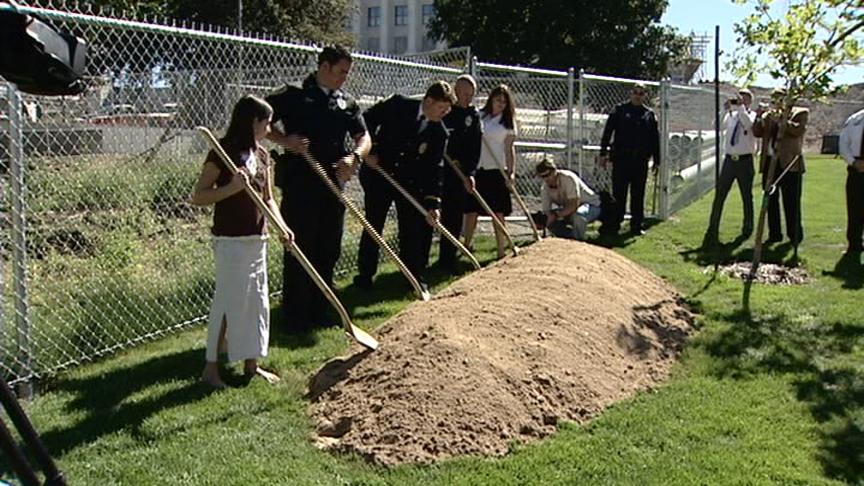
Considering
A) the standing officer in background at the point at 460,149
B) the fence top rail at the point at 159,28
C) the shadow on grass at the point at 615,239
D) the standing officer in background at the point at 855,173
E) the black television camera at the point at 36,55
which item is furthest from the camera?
the shadow on grass at the point at 615,239

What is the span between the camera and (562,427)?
4.30m

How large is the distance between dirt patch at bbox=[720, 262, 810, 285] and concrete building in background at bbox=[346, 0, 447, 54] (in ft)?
218

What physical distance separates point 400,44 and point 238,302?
7416cm

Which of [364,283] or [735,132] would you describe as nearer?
[364,283]

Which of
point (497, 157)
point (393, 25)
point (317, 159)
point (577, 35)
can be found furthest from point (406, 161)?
point (393, 25)

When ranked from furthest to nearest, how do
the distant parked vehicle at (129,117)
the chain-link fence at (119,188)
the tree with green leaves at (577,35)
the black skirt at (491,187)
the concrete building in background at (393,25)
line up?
1. the concrete building in background at (393,25)
2. the tree with green leaves at (577,35)
3. the black skirt at (491,187)
4. the distant parked vehicle at (129,117)
5. the chain-link fence at (119,188)

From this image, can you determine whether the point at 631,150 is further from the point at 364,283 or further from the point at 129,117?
the point at 129,117

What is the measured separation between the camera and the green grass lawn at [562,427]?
3.81 metres

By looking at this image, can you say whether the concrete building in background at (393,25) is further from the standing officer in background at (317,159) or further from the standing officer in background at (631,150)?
the standing officer in background at (317,159)

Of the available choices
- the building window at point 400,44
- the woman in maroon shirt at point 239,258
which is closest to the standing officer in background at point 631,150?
the woman in maroon shirt at point 239,258

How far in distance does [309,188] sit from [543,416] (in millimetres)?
2394

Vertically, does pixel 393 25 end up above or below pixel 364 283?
above

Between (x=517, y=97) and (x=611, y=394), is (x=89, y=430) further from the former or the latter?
(x=517, y=97)

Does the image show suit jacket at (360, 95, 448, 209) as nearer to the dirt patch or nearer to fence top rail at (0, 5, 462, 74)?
fence top rail at (0, 5, 462, 74)
